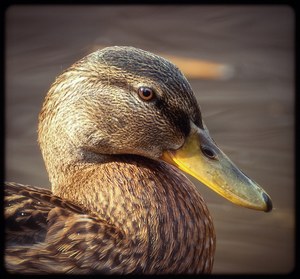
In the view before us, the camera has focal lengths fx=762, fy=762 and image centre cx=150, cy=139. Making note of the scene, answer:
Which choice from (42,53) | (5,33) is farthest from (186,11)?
(5,33)

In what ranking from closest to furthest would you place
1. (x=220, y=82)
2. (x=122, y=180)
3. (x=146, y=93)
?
(x=146, y=93) → (x=122, y=180) → (x=220, y=82)

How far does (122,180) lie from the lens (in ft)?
7.43

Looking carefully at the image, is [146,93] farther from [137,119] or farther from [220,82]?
[220,82]

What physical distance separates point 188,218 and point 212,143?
24 centimetres

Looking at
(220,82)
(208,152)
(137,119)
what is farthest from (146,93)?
(220,82)

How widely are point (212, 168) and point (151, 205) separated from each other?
21cm

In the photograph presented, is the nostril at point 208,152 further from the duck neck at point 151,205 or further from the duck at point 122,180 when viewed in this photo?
the duck neck at point 151,205

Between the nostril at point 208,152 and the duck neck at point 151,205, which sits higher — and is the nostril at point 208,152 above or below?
above

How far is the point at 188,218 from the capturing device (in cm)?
227

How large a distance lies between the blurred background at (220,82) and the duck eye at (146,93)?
2.85ft

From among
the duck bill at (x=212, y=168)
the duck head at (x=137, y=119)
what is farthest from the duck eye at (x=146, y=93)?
the duck bill at (x=212, y=168)

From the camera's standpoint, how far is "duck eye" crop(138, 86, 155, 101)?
2.15 meters

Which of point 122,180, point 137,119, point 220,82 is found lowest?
point 220,82

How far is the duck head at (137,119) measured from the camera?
216cm
